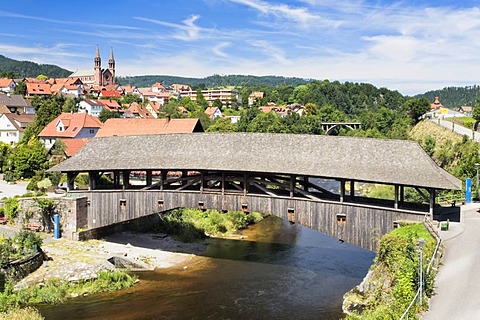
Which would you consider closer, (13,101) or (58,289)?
(58,289)

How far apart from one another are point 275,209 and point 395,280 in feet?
32.2

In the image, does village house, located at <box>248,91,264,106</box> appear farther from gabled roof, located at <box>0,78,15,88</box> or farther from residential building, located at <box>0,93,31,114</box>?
residential building, located at <box>0,93,31,114</box>

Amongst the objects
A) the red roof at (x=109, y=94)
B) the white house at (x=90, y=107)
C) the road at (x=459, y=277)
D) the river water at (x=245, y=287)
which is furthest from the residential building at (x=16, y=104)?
the road at (x=459, y=277)

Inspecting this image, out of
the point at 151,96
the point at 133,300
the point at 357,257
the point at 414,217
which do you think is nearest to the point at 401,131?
the point at 357,257

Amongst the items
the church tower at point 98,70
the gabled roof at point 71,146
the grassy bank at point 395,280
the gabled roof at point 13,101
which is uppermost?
the church tower at point 98,70

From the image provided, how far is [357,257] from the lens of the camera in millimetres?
32469

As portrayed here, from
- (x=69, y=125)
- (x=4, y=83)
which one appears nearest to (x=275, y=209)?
(x=69, y=125)

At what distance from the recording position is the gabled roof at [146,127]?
52362mm

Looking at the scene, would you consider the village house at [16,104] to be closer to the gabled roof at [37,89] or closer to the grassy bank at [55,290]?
the gabled roof at [37,89]

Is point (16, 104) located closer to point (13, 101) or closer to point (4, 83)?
point (13, 101)

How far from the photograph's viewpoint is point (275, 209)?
28.5 metres

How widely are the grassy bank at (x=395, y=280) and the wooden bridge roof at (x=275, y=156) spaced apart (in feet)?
9.43

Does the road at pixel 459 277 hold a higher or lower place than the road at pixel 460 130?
lower

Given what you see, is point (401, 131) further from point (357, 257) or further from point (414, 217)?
point (414, 217)
